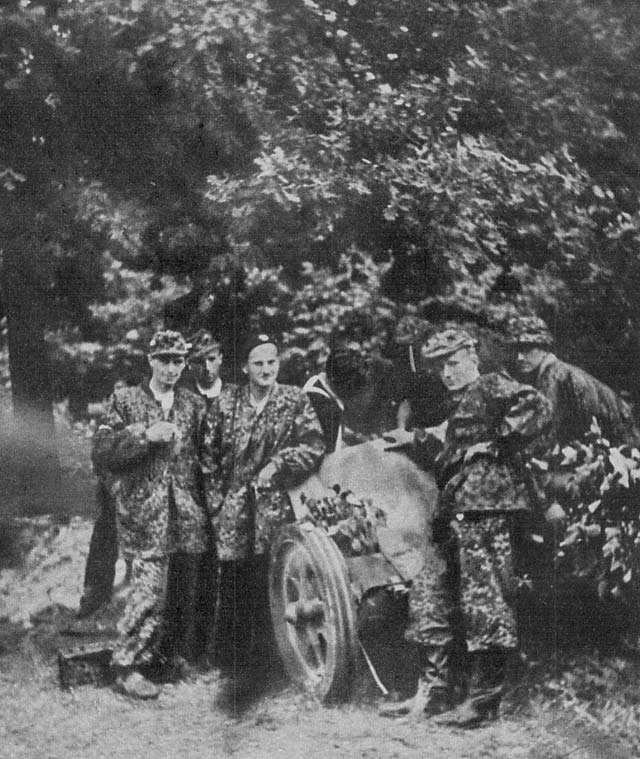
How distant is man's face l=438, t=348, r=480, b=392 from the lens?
546 cm

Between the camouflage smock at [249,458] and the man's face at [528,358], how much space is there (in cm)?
112

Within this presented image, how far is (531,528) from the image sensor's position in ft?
17.9

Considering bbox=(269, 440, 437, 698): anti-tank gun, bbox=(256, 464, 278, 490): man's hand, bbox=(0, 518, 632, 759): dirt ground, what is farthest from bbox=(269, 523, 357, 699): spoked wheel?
bbox=(256, 464, 278, 490): man's hand

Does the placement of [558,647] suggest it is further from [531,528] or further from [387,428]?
[387,428]

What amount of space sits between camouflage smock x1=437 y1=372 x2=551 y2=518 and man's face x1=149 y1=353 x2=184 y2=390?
4.62 ft

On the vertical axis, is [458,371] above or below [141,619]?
above

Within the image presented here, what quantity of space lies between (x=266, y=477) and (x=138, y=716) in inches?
51.8

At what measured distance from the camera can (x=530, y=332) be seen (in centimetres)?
556

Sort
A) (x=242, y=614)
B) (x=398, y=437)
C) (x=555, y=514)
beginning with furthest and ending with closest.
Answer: (x=555, y=514), (x=398, y=437), (x=242, y=614)

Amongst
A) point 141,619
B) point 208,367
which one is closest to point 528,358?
point 208,367

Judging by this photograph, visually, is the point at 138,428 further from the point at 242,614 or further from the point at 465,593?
the point at 465,593

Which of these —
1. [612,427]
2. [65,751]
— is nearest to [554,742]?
[612,427]

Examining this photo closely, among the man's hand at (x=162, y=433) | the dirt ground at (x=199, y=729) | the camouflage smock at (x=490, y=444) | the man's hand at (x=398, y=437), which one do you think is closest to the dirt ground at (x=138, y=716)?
the dirt ground at (x=199, y=729)

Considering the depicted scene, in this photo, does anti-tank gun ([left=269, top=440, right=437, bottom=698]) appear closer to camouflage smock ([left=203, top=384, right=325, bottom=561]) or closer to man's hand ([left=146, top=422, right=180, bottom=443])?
camouflage smock ([left=203, top=384, right=325, bottom=561])
